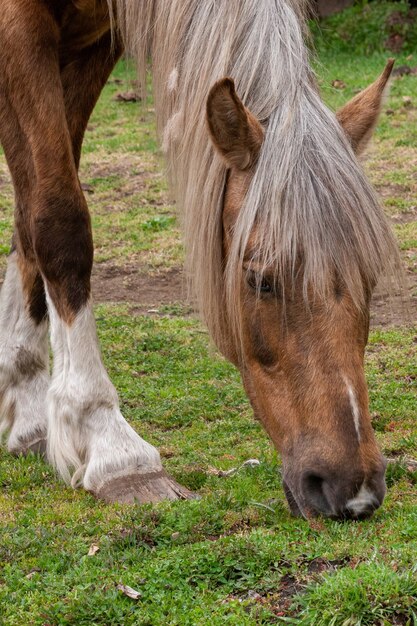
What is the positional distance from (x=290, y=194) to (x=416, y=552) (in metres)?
1.27

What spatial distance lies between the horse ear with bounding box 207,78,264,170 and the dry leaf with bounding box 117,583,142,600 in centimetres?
155

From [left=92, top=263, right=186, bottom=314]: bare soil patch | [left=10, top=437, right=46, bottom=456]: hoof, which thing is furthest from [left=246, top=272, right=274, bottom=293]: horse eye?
[left=92, top=263, right=186, bottom=314]: bare soil patch

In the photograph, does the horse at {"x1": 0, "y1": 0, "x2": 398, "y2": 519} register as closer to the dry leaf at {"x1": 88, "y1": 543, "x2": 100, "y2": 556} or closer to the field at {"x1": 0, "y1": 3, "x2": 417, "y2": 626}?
the field at {"x1": 0, "y1": 3, "x2": 417, "y2": 626}

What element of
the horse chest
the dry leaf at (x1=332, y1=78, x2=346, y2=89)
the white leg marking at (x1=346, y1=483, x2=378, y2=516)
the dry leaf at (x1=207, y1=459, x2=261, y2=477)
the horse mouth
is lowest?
the dry leaf at (x1=207, y1=459, x2=261, y2=477)

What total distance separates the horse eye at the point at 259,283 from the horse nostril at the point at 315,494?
0.67m

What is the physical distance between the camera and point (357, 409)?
3.44 metres

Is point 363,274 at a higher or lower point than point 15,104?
lower

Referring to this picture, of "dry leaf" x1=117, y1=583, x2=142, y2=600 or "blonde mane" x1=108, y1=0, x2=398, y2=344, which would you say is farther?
"blonde mane" x1=108, y1=0, x2=398, y2=344

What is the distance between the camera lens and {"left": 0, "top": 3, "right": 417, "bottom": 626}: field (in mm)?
3232

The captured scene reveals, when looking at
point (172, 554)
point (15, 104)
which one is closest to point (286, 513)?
point (172, 554)

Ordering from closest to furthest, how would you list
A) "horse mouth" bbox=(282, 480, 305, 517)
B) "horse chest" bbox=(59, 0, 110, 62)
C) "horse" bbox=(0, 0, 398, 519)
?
"horse" bbox=(0, 0, 398, 519) → "horse mouth" bbox=(282, 480, 305, 517) → "horse chest" bbox=(59, 0, 110, 62)

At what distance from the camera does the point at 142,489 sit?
14.0 ft

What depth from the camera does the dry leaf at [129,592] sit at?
3.35m

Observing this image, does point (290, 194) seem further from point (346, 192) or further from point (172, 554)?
point (172, 554)
